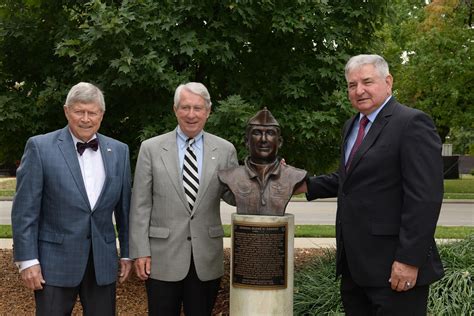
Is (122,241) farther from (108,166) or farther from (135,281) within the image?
(135,281)

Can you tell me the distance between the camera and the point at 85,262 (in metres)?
3.81

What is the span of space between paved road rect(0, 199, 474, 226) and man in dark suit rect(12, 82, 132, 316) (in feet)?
31.7

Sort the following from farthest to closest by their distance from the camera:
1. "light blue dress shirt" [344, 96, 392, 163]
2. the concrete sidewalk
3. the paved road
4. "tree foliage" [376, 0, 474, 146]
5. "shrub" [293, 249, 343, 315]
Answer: "tree foliage" [376, 0, 474, 146] < the paved road < the concrete sidewalk < "shrub" [293, 249, 343, 315] < "light blue dress shirt" [344, 96, 392, 163]

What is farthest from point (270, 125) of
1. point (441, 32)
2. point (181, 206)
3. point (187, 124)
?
point (441, 32)

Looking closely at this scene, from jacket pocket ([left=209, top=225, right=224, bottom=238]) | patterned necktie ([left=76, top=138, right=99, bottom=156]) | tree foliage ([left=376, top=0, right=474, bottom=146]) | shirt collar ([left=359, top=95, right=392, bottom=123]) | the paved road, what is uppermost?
tree foliage ([left=376, top=0, right=474, bottom=146])

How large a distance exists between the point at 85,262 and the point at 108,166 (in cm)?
66

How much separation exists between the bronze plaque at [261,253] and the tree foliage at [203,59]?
144 cm

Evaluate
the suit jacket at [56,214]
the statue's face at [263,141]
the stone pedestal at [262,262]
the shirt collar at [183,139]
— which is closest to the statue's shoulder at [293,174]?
the statue's face at [263,141]

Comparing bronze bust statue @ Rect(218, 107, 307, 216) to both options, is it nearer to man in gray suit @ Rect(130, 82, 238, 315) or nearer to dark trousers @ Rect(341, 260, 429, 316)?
man in gray suit @ Rect(130, 82, 238, 315)

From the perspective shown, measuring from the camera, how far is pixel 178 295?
14.1ft

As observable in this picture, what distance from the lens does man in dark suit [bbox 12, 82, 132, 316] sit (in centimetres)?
369

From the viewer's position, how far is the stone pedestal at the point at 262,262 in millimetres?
4348

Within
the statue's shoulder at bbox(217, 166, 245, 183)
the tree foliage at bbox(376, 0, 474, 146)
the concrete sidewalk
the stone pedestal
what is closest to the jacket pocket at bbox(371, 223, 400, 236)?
the stone pedestal

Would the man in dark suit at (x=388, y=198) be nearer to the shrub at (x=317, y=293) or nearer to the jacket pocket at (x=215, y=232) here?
the jacket pocket at (x=215, y=232)
